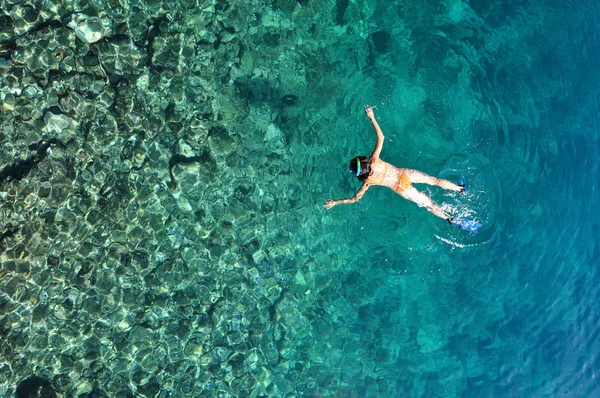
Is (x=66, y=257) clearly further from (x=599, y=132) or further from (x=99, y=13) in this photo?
(x=599, y=132)

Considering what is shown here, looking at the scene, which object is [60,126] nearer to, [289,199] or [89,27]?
[89,27]

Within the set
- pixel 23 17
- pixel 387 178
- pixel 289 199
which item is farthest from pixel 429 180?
pixel 23 17

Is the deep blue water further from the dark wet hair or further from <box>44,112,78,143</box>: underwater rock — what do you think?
<box>44,112,78,143</box>: underwater rock

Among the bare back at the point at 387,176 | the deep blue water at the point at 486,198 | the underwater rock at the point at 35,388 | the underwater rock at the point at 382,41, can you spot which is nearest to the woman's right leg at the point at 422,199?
the bare back at the point at 387,176

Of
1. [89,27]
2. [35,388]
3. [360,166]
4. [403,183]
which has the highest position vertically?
[89,27]

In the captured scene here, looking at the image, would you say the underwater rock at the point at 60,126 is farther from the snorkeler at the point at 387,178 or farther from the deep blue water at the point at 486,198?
the deep blue water at the point at 486,198

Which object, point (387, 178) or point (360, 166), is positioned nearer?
point (360, 166)

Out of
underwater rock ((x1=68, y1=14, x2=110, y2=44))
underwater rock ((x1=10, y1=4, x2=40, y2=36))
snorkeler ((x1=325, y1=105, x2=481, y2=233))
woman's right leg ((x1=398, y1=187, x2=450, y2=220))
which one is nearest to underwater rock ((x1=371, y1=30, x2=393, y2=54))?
snorkeler ((x1=325, y1=105, x2=481, y2=233))

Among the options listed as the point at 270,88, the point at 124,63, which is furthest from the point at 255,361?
the point at 124,63
